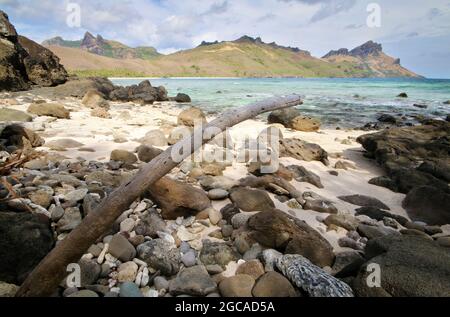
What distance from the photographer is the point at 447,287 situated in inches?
87.2

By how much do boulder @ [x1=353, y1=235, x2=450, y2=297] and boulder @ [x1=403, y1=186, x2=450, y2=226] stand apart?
1.81 m

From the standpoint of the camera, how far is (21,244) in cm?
245

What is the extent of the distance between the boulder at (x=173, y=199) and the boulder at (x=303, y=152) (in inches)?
157

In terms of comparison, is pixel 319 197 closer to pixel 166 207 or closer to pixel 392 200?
pixel 392 200

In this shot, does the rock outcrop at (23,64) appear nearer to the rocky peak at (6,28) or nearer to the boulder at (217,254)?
the rocky peak at (6,28)

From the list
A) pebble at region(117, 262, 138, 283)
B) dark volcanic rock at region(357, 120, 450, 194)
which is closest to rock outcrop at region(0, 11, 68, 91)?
pebble at region(117, 262, 138, 283)

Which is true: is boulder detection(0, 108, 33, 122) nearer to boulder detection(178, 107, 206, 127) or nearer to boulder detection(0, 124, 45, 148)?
boulder detection(0, 124, 45, 148)

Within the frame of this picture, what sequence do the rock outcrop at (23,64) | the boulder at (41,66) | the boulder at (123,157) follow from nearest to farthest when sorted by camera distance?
the boulder at (123,157), the rock outcrop at (23,64), the boulder at (41,66)

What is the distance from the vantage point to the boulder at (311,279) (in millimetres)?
2361

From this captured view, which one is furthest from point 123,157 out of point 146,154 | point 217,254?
point 217,254

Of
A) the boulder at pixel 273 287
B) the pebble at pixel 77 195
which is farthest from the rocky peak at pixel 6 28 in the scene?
the boulder at pixel 273 287

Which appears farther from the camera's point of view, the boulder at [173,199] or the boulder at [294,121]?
the boulder at [294,121]
